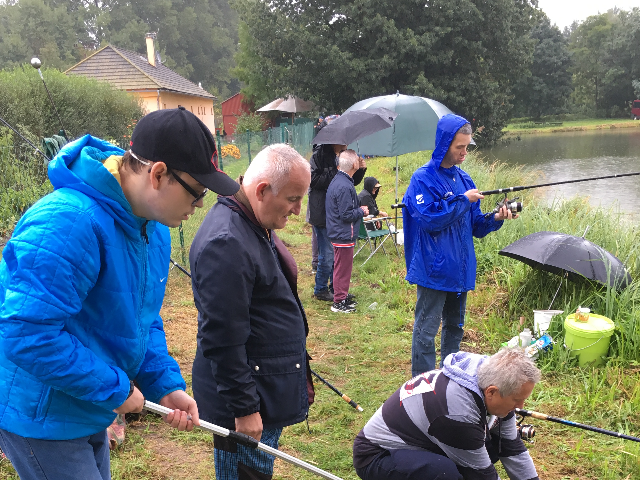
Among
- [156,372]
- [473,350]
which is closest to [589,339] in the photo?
[473,350]

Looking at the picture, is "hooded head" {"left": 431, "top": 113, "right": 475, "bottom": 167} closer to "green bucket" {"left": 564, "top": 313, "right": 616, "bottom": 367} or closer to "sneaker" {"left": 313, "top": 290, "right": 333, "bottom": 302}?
"green bucket" {"left": 564, "top": 313, "right": 616, "bottom": 367}

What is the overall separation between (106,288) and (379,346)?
367 centimetres

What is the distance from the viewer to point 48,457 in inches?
56.0

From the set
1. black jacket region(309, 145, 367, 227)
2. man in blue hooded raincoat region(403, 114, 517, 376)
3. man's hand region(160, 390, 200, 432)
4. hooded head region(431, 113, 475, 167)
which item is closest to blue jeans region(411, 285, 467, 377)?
man in blue hooded raincoat region(403, 114, 517, 376)

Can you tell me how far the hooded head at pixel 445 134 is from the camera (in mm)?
3307

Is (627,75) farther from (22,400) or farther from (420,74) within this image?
(22,400)

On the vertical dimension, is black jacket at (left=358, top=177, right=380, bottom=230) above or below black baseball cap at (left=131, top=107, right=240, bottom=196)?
below

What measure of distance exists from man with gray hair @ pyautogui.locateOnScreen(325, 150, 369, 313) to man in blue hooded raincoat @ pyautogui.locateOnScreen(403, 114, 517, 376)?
1860mm

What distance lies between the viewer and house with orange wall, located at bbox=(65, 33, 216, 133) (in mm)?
23797

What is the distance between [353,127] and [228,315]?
4947 mm

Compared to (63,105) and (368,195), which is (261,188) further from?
(63,105)

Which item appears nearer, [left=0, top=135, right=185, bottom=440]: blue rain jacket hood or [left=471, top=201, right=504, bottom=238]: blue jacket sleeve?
[left=0, top=135, right=185, bottom=440]: blue rain jacket hood

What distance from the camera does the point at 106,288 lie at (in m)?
1.42

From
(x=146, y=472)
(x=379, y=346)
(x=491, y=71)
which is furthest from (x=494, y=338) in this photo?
(x=491, y=71)
